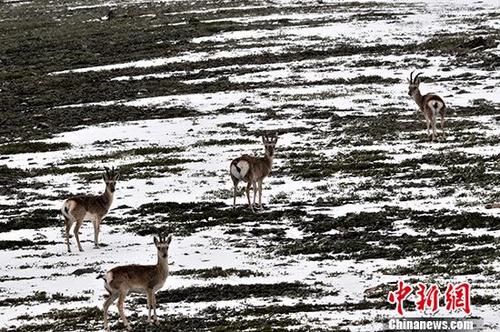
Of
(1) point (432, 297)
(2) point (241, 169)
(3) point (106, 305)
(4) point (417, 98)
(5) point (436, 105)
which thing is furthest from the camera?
(4) point (417, 98)

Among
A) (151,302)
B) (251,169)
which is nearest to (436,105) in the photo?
(251,169)

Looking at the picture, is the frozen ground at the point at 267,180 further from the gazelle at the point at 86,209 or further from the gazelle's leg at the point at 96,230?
the gazelle at the point at 86,209

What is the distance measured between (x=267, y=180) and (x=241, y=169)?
186 inches

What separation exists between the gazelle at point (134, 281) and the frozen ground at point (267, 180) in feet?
1.63

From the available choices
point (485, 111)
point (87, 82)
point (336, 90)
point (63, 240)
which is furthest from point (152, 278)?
point (87, 82)

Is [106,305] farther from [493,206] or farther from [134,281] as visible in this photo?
[493,206]

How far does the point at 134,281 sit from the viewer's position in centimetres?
1462

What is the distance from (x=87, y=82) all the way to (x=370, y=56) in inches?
655

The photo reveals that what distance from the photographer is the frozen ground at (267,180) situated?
54.6 feet

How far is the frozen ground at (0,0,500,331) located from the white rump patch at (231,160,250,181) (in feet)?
3.25

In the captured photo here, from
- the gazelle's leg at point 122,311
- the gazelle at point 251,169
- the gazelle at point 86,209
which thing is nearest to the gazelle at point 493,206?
the gazelle at point 251,169

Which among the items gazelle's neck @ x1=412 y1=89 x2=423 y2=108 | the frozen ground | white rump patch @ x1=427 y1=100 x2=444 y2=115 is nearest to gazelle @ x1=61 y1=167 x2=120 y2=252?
the frozen ground

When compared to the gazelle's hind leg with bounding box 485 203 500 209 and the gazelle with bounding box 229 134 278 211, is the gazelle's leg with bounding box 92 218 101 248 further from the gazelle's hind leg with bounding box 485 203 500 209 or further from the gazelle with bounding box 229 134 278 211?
the gazelle's hind leg with bounding box 485 203 500 209

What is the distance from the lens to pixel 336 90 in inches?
1812
